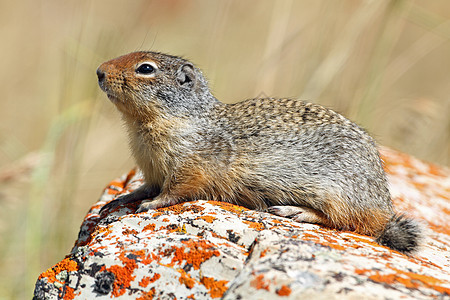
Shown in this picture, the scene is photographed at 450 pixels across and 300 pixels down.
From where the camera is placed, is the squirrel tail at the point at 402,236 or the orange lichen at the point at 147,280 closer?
the orange lichen at the point at 147,280

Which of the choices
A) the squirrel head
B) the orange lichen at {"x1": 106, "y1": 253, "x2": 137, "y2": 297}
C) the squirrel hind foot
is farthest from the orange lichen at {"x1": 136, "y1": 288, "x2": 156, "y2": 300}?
the squirrel head

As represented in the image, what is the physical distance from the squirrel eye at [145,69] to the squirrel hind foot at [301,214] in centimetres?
163

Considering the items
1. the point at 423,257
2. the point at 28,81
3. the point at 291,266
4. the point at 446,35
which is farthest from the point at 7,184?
the point at 28,81

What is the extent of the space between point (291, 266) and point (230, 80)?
5595 mm

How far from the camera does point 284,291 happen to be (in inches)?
99.6

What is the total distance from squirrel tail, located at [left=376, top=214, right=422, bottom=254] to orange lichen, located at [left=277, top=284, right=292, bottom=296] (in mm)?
1559

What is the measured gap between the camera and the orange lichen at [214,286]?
9.16ft

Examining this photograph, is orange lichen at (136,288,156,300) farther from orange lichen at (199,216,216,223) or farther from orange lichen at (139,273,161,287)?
orange lichen at (199,216,216,223)

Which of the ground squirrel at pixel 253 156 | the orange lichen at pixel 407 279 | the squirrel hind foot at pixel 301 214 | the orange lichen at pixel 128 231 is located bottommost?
the orange lichen at pixel 407 279

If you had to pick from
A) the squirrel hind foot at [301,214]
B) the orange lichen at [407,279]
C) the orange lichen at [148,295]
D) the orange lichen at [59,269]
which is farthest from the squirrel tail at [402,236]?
the orange lichen at [59,269]

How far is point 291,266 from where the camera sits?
272 centimetres

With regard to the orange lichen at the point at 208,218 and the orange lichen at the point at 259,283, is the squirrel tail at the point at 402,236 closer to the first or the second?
the orange lichen at the point at 208,218

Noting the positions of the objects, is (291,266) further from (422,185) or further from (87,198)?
(87,198)

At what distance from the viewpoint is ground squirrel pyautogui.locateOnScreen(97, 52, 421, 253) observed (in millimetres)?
4328
